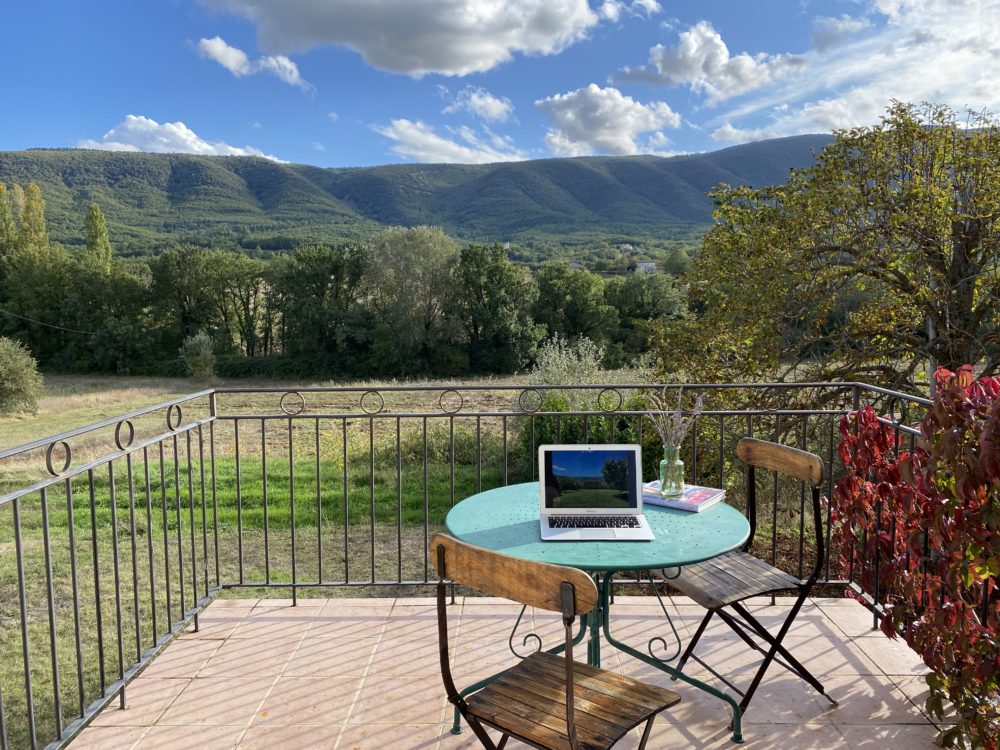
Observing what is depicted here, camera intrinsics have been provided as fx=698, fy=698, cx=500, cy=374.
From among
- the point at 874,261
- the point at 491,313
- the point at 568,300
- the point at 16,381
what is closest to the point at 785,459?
the point at 874,261

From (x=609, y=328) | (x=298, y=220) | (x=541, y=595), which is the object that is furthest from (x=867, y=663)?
(x=298, y=220)

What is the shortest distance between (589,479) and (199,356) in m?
28.9

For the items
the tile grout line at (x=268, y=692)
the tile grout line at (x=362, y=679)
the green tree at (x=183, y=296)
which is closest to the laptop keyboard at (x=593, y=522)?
the tile grout line at (x=362, y=679)

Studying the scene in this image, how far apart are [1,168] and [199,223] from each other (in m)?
18.2

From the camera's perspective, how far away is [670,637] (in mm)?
2859

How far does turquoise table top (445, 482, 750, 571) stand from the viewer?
1809 millimetres

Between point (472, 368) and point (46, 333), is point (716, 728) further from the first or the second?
point (46, 333)

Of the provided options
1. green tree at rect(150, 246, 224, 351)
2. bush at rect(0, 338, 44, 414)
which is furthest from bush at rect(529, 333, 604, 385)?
green tree at rect(150, 246, 224, 351)

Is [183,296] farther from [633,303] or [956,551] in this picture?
[956,551]

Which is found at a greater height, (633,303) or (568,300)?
(568,300)

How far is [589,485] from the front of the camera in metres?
2.11

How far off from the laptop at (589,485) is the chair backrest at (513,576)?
0.61m

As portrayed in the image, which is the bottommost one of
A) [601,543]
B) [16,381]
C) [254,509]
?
[254,509]

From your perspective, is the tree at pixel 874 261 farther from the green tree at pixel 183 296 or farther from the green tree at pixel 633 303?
the green tree at pixel 183 296
